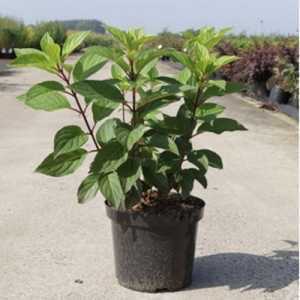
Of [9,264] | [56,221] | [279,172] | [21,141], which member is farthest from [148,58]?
[21,141]

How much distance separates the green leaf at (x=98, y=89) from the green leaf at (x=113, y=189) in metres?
0.36

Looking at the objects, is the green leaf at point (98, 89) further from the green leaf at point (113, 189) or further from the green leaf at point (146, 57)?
the green leaf at point (113, 189)

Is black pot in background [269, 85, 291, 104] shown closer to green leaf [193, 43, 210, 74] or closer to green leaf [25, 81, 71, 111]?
green leaf [193, 43, 210, 74]

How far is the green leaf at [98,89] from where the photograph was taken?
2766 mm

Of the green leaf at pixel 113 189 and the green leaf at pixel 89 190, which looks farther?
the green leaf at pixel 89 190

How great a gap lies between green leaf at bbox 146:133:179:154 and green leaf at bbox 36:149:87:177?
1.12 feet

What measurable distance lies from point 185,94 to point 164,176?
0.41m

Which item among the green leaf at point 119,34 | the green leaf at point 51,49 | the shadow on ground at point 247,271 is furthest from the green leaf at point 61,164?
the shadow on ground at point 247,271

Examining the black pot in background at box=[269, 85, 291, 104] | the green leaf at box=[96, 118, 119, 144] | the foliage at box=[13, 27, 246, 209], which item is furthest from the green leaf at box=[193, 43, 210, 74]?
the black pot in background at box=[269, 85, 291, 104]

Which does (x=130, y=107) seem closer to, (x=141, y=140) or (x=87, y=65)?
(x=141, y=140)

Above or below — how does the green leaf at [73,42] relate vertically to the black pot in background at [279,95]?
above

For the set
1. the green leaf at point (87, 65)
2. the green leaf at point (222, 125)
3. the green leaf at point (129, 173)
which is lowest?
the green leaf at point (129, 173)

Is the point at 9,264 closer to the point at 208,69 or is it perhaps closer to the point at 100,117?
the point at 100,117

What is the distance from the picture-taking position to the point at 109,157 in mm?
2854
